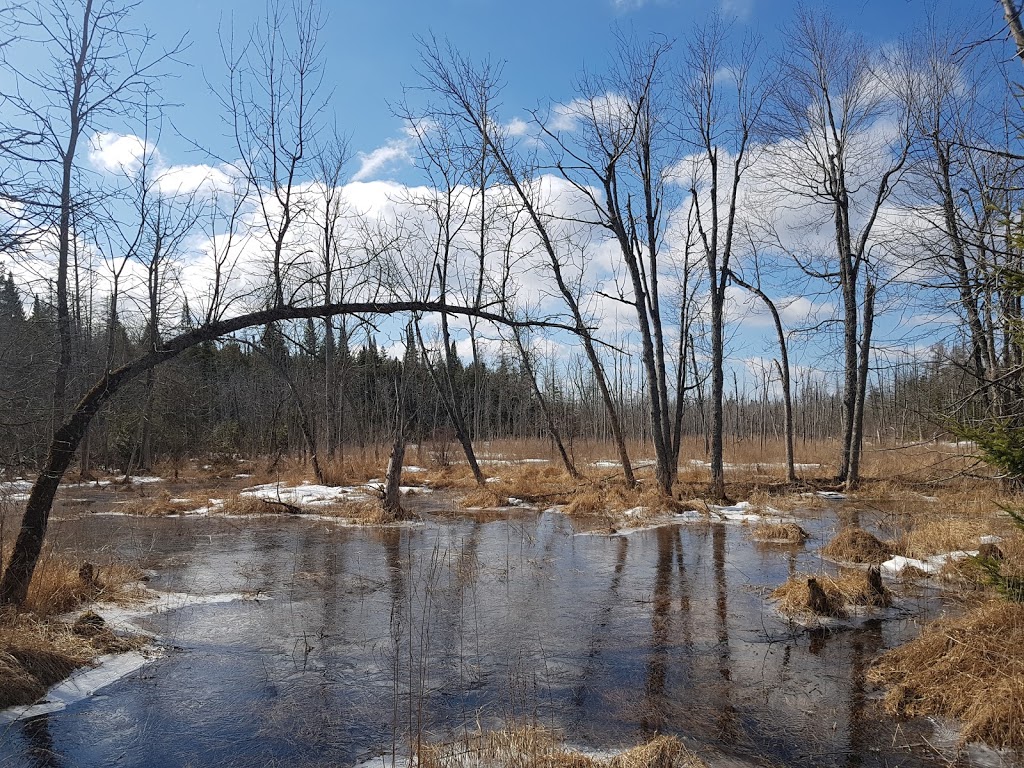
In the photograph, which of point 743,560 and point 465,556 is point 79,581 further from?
point 743,560

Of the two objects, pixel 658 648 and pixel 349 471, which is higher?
pixel 349 471

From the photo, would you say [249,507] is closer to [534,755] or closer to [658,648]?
[658,648]

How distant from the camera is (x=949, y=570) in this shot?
8.02 metres

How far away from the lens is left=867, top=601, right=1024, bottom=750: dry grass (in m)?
3.98

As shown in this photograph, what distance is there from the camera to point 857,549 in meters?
9.30

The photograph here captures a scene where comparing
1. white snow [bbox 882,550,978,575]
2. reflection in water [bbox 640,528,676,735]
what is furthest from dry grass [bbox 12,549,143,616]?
white snow [bbox 882,550,978,575]

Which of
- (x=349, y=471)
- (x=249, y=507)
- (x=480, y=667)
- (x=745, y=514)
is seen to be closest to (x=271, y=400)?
(x=349, y=471)

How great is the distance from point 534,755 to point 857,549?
755 cm

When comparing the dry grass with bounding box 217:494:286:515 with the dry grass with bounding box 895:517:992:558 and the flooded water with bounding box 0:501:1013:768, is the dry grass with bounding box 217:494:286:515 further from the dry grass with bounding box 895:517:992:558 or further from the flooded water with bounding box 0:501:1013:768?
the dry grass with bounding box 895:517:992:558

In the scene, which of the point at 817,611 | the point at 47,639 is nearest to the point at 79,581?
the point at 47,639

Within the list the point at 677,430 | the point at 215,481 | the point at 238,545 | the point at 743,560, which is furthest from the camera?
the point at 215,481

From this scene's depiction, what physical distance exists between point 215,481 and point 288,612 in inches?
749

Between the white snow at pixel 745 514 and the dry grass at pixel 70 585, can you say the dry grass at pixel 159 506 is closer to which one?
the dry grass at pixel 70 585

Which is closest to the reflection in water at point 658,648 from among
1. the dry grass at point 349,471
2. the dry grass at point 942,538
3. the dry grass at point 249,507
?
the dry grass at point 942,538
